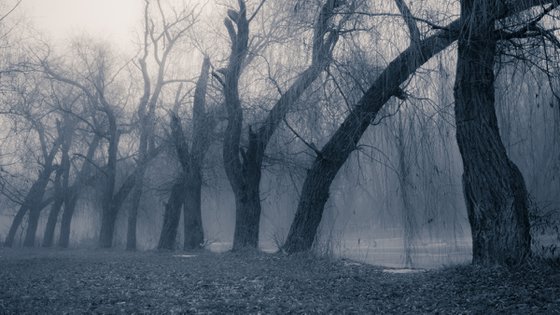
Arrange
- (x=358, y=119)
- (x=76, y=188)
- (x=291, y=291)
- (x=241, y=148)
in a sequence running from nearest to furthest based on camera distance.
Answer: (x=291, y=291)
(x=358, y=119)
(x=241, y=148)
(x=76, y=188)

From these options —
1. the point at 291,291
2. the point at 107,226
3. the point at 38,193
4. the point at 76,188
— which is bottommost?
the point at 291,291

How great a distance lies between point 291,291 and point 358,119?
9.91 feet

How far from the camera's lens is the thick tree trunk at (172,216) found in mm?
16091

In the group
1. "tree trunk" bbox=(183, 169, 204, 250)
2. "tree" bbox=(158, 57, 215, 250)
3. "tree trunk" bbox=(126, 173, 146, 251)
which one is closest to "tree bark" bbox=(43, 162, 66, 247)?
"tree trunk" bbox=(126, 173, 146, 251)

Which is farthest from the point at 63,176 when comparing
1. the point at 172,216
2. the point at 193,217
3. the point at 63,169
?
Result: the point at 193,217

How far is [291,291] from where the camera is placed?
18.9ft

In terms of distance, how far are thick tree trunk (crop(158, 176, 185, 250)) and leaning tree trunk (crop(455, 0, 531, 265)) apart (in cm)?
1093

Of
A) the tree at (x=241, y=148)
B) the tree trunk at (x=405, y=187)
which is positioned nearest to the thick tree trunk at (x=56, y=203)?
the tree at (x=241, y=148)

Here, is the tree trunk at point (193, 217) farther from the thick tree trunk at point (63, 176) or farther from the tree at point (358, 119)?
the thick tree trunk at point (63, 176)

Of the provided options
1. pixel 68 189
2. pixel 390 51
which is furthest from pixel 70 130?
pixel 390 51

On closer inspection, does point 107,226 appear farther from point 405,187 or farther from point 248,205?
point 405,187

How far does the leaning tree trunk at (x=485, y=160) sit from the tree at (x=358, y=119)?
0.24 metres

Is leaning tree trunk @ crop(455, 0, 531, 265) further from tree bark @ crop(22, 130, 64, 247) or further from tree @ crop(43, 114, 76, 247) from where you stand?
tree bark @ crop(22, 130, 64, 247)

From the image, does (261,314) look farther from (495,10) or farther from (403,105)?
(403,105)
